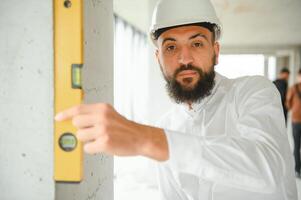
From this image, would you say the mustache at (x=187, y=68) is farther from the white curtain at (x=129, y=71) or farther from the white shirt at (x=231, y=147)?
the white curtain at (x=129, y=71)

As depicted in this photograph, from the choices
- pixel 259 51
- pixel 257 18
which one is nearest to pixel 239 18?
pixel 257 18

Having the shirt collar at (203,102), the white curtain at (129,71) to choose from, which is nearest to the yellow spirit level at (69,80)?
the shirt collar at (203,102)

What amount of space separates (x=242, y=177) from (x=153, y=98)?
3220 mm

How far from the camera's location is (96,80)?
3.93ft

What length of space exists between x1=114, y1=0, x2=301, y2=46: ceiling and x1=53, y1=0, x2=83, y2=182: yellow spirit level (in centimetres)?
321

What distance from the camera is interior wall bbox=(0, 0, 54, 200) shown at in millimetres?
770

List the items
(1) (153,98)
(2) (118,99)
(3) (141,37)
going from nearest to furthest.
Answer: (1) (153,98) → (2) (118,99) → (3) (141,37)

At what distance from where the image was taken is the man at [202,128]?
0.60 m

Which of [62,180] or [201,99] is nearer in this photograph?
[62,180]

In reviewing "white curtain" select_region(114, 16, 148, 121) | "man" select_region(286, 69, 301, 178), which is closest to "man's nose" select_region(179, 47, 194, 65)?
"man" select_region(286, 69, 301, 178)

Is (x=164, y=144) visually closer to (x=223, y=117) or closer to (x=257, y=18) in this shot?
(x=223, y=117)

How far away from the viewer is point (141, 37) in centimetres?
777

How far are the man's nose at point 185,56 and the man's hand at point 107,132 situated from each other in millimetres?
710

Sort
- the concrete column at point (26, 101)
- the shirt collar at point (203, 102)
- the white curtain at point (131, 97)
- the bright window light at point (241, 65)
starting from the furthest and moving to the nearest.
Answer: the bright window light at point (241, 65)
the white curtain at point (131, 97)
the shirt collar at point (203, 102)
the concrete column at point (26, 101)
